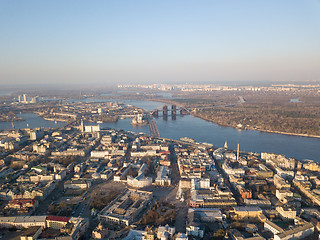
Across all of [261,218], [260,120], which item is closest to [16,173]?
[261,218]

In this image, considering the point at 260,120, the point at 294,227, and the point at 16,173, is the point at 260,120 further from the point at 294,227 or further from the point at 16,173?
the point at 16,173

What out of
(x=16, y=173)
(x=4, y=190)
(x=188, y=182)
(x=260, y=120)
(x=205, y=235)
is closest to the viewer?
(x=205, y=235)

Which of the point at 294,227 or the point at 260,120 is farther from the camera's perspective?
the point at 260,120

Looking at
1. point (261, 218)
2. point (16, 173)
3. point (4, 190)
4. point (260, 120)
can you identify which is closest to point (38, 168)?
point (16, 173)

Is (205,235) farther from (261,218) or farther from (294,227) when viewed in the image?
(294,227)

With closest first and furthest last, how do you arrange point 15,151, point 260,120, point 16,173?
point 16,173 < point 15,151 < point 260,120

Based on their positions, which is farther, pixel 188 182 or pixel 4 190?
pixel 188 182

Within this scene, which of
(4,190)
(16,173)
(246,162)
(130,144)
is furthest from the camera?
(130,144)

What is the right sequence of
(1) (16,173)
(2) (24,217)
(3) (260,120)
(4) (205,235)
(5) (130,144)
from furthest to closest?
1. (3) (260,120)
2. (5) (130,144)
3. (1) (16,173)
4. (2) (24,217)
5. (4) (205,235)
